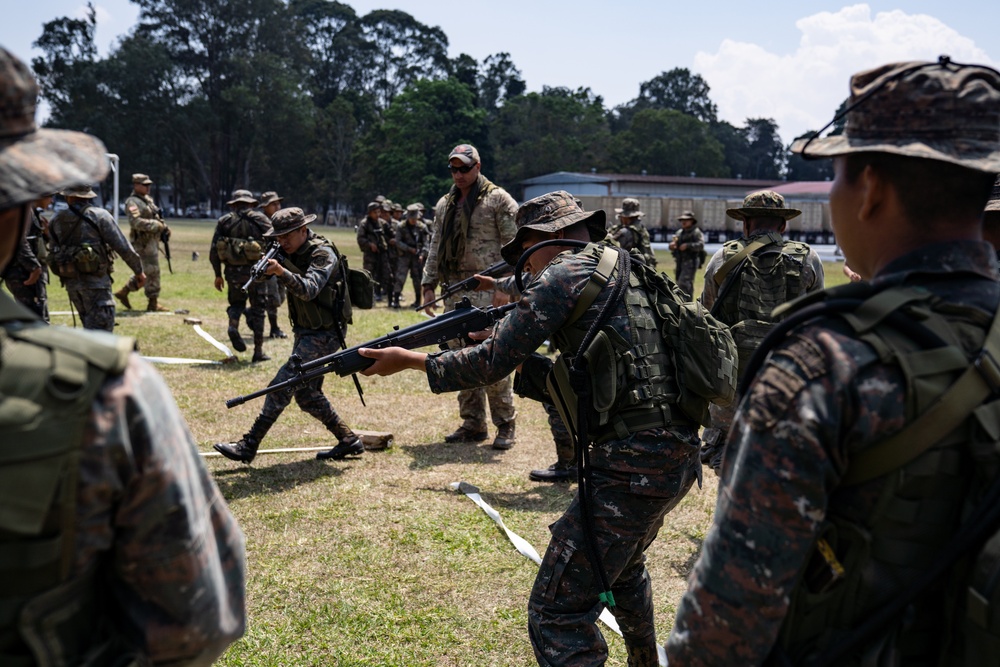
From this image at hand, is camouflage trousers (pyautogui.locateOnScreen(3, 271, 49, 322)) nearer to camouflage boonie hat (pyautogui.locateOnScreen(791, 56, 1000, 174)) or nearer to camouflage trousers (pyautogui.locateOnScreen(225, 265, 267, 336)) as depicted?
camouflage trousers (pyautogui.locateOnScreen(225, 265, 267, 336))

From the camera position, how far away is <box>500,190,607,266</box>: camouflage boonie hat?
3900 millimetres

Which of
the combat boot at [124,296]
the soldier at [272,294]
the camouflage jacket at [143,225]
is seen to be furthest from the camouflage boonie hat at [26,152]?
the camouflage jacket at [143,225]

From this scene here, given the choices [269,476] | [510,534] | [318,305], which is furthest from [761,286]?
[269,476]

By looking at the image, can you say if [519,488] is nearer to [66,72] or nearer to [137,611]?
[137,611]

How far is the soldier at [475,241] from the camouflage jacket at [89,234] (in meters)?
4.01

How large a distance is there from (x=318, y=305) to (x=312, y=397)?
78 cm

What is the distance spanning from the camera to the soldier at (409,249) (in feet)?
58.1

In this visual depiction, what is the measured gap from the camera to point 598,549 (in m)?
3.28

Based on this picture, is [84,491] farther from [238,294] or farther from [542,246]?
[238,294]

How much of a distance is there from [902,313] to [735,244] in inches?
186

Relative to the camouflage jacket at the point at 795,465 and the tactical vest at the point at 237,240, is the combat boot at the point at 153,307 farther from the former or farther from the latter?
the camouflage jacket at the point at 795,465

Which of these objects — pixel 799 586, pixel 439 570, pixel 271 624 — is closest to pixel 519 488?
pixel 439 570

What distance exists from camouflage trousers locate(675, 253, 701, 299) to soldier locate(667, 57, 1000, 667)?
53.0 feet

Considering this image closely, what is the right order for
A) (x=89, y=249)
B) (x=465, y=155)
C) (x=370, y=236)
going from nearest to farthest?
(x=465, y=155), (x=89, y=249), (x=370, y=236)
